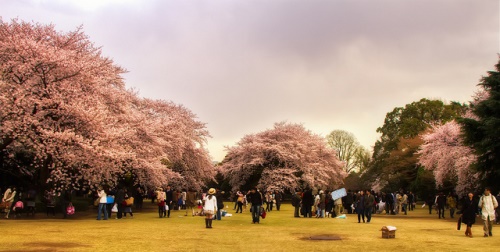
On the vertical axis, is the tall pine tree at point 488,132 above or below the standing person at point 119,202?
above

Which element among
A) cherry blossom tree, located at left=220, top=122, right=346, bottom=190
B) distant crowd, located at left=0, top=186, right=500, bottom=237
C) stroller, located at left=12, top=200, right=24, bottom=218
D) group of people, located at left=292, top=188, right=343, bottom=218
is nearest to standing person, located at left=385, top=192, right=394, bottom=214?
distant crowd, located at left=0, top=186, right=500, bottom=237

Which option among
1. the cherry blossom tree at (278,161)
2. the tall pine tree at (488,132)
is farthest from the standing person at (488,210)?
the cherry blossom tree at (278,161)

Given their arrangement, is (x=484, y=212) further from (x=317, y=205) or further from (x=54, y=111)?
(x=54, y=111)

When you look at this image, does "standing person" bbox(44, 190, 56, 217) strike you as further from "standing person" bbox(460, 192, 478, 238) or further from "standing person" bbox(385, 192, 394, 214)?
"standing person" bbox(385, 192, 394, 214)

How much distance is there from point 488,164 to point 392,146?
44.5 m

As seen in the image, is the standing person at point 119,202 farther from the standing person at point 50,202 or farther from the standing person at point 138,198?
the standing person at point 138,198

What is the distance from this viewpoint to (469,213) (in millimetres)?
16906

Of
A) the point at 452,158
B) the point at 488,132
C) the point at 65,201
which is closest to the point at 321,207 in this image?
the point at 488,132

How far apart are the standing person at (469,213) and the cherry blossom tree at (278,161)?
3763 centimetres

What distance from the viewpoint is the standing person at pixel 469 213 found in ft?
55.2

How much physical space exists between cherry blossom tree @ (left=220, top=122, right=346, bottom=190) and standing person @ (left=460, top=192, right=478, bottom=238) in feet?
123

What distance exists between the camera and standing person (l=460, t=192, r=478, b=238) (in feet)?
55.2

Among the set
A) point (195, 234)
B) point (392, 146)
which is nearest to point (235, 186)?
point (392, 146)

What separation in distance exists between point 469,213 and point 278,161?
41.9m
